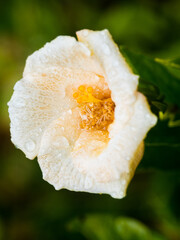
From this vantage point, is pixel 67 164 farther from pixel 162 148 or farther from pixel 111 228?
pixel 111 228

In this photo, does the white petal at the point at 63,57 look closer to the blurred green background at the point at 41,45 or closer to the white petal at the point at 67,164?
the white petal at the point at 67,164

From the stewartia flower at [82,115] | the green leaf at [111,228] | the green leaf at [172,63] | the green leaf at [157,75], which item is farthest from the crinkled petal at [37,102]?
the green leaf at [111,228]

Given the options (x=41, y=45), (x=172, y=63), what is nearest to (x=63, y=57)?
(x=172, y=63)

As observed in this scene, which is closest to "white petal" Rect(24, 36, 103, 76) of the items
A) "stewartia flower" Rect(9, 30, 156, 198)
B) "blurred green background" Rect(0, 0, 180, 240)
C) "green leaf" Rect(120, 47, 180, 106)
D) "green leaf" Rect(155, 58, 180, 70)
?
"stewartia flower" Rect(9, 30, 156, 198)

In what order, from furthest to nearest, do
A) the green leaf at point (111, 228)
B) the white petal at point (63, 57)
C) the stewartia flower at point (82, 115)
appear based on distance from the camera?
the green leaf at point (111, 228)
the white petal at point (63, 57)
the stewartia flower at point (82, 115)

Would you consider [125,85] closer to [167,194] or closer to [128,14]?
[167,194]

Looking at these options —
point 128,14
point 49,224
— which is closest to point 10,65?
point 128,14
